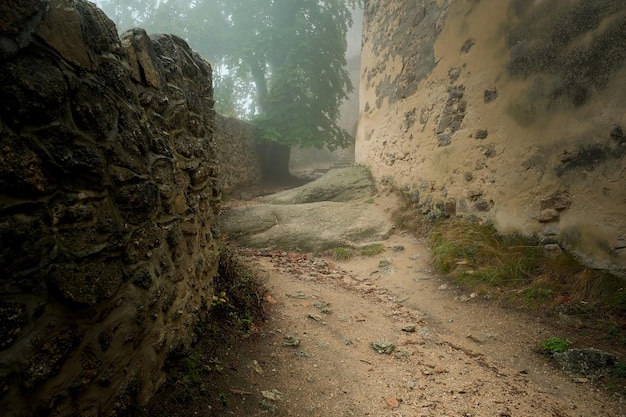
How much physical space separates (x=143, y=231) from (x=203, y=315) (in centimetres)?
102

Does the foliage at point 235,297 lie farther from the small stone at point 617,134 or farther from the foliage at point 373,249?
the small stone at point 617,134

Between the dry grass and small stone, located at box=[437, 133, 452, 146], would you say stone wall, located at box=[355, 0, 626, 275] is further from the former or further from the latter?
the dry grass

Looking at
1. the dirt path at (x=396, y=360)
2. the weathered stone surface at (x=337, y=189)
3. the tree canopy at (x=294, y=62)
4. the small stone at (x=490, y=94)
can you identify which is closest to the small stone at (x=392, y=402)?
the dirt path at (x=396, y=360)

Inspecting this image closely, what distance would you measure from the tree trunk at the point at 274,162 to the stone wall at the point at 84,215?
35.3 feet

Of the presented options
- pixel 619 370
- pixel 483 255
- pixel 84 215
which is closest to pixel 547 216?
pixel 483 255

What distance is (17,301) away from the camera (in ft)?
3.43

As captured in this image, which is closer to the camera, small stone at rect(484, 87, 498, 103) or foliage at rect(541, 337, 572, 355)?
foliage at rect(541, 337, 572, 355)

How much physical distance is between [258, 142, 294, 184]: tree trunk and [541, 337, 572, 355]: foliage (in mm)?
10961

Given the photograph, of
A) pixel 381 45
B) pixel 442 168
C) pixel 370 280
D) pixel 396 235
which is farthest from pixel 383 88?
pixel 370 280

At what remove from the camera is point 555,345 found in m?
2.60

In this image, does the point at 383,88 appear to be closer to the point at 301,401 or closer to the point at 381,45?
the point at 381,45

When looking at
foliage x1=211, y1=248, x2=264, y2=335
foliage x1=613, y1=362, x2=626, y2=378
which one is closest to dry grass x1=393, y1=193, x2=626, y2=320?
foliage x1=613, y1=362, x2=626, y2=378

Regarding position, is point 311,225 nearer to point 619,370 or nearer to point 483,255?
point 483,255

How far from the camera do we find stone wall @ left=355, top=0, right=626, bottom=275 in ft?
10.1
